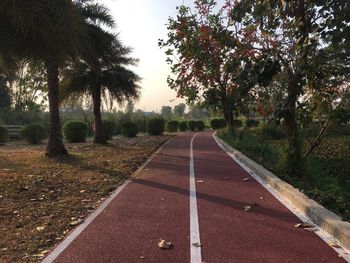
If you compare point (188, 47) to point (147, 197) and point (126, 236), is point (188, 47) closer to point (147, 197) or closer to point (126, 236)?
point (147, 197)

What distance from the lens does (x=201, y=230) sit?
6.70m

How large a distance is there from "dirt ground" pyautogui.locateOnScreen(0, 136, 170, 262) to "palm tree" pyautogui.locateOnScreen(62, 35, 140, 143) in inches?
369

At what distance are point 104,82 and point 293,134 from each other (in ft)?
57.0

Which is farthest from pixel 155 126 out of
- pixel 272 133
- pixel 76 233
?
pixel 76 233

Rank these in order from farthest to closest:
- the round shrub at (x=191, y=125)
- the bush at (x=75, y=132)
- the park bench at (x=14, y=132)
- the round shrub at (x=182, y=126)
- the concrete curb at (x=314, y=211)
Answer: the round shrub at (x=191, y=125)
the round shrub at (x=182, y=126)
the park bench at (x=14, y=132)
the bush at (x=75, y=132)
the concrete curb at (x=314, y=211)

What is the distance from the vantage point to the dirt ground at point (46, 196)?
627 centimetres

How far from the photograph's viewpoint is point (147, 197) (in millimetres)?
9391

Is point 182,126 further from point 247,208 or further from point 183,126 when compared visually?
point 247,208

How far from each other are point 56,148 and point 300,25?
1147cm

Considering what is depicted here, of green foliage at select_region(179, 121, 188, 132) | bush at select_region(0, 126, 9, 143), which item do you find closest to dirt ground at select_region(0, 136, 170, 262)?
bush at select_region(0, 126, 9, 143)

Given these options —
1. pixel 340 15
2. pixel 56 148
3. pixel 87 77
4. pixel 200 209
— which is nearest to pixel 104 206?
pixel 200 209

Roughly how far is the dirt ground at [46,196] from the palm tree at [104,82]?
30.8ft

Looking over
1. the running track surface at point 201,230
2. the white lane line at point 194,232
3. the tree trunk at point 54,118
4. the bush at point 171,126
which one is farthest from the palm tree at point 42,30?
the bush at point 171,126

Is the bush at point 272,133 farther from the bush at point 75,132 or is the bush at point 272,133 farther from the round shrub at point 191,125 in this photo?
the round shrub at point 191,125
